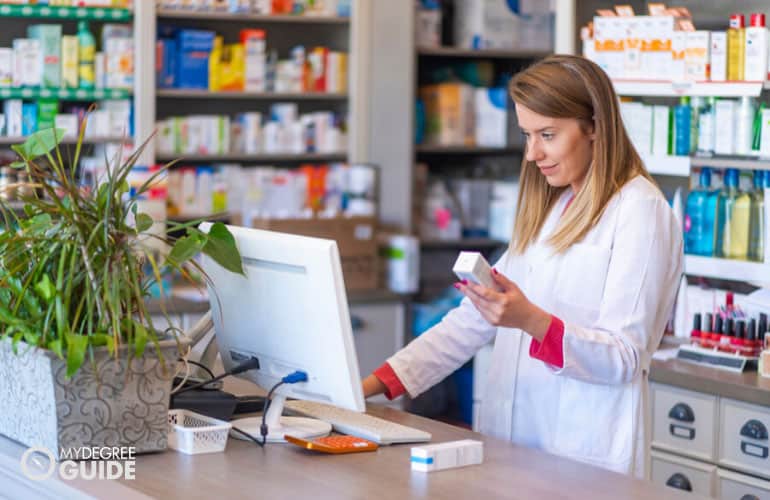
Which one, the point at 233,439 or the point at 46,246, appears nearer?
the point at 46,246

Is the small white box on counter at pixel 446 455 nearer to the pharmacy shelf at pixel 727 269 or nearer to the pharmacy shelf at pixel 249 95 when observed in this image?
the pharmacy shelf at pixel 727 269

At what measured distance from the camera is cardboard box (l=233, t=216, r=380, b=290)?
5.63 meters

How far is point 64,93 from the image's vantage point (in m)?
5.27

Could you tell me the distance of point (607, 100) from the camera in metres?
2.67

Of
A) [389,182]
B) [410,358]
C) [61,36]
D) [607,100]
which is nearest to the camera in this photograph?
[607,100]

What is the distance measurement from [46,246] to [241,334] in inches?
17.5

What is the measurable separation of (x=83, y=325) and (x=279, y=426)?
48cm

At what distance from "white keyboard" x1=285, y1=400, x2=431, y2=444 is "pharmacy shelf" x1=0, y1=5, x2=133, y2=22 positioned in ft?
10.0

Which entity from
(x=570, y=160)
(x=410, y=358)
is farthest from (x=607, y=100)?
(x=410, y=358)

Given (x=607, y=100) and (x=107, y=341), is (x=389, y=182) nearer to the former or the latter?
(x=607, y=100)

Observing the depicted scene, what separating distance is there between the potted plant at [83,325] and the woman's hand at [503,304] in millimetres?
539

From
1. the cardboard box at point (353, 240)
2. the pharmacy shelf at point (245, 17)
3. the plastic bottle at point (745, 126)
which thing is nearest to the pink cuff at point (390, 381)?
the plastic bottle at point (745, 126)

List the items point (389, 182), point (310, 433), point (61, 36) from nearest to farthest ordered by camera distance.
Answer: point (310, 433)
point (61, 36)
point (389, 182)

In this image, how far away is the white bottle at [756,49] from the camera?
12.6 feet
